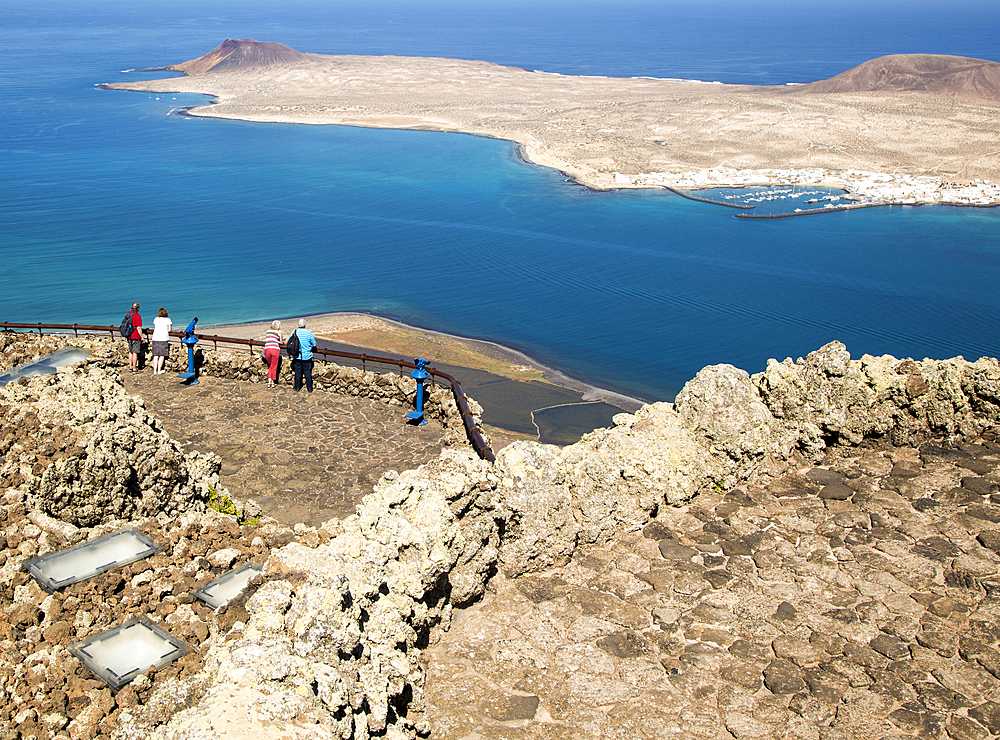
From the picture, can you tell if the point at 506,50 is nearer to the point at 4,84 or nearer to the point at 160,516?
the point at 4,84

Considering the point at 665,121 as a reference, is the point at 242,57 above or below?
above

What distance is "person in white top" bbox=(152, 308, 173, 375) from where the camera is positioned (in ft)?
47.3

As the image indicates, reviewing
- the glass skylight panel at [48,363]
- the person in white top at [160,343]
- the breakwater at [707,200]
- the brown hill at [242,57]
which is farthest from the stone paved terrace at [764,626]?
the brown hill at [242,57]

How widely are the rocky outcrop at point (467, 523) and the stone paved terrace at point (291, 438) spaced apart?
2.24 meters

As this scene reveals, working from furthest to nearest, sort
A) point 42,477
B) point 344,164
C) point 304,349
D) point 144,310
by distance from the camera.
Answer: point 344,164, point 144,310, point 304,349, point 42,477

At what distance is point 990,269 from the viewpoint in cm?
4650

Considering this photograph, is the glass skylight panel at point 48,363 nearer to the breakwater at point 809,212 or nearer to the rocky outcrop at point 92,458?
the rocky outcrop at point 92,458

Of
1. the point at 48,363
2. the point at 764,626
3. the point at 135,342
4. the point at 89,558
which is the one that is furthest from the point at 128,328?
the point at 764,626

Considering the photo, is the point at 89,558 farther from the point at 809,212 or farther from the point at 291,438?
the point at 809,212

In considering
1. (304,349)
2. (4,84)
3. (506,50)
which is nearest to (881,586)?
(304,349)

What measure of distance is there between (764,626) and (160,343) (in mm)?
11574

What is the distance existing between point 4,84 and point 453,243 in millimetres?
94877

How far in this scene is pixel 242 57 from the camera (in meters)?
124

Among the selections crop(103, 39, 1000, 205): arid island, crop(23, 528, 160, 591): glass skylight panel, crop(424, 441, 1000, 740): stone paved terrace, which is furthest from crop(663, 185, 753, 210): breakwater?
crop(23, 528, 160, 591): glass skylight panel
